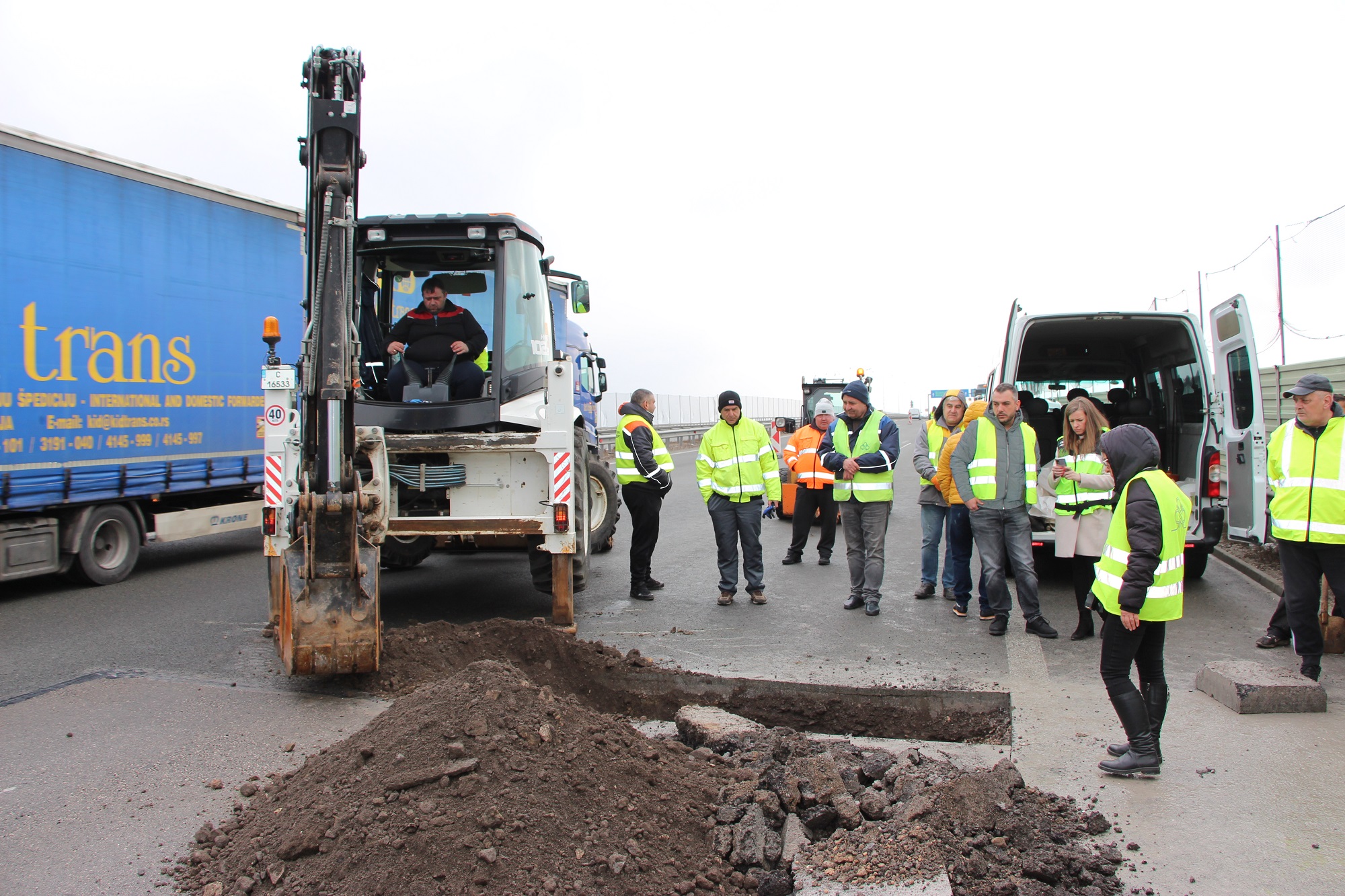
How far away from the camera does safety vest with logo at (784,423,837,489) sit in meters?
10.6

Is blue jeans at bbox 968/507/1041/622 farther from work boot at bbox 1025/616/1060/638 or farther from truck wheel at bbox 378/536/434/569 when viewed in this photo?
truck wheel at bbox 378/536/434/569

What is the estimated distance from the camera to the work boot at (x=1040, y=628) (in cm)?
662

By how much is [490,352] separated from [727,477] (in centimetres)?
235

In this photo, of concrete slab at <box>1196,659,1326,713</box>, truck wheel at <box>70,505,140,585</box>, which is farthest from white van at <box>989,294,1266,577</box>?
truck wheel at <box>70,505,140,585</box>

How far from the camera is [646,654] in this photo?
20.5ft

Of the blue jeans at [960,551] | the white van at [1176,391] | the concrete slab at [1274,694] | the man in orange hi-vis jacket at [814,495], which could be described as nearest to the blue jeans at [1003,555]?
the blue jeans at [960,551]

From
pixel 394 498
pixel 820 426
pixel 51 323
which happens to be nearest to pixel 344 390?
pixel 394 498

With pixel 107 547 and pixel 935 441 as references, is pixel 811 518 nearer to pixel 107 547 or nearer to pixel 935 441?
pixel 935 441

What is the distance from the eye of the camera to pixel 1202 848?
334 cm

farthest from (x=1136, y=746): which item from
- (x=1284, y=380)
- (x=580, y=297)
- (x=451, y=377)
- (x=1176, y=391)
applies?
(x=1284, y=380)

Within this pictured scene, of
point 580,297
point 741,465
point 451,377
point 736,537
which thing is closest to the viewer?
point 451,377

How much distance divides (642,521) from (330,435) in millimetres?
3674

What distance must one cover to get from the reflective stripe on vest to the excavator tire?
10.0ft

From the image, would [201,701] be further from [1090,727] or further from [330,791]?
[1090,727]
